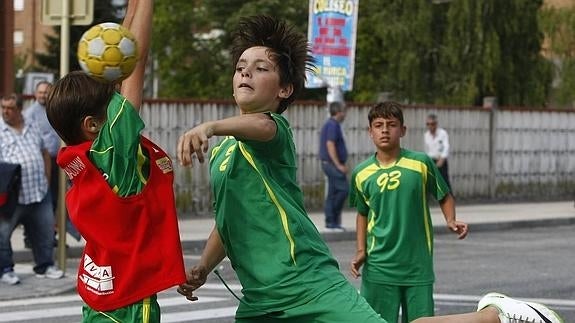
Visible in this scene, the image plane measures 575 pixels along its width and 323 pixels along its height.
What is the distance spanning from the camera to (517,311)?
607cm

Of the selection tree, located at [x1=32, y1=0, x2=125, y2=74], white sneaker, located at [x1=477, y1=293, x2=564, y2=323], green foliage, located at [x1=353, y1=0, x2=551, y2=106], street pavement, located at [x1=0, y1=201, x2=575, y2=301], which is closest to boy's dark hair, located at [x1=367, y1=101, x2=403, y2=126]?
white sneaker, located at [x1=477, y1=293, x2=564, y2=323]

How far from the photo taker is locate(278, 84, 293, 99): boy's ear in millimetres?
5312

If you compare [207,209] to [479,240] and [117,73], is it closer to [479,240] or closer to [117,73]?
[479,240]

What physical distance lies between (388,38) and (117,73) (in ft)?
130

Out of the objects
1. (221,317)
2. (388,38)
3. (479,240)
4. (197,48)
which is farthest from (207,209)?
(197,48)

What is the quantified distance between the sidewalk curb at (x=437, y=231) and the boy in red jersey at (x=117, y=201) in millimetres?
10578

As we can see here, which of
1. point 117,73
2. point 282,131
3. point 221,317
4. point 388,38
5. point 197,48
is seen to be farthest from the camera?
point 197,48

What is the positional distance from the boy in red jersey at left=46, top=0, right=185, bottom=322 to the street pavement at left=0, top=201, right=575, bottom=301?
284 inches

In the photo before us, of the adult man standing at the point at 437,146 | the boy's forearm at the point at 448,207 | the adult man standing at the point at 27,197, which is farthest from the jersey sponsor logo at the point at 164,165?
the adult man standing at the point at 437,146

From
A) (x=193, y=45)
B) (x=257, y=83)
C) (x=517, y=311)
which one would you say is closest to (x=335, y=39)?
(x=517, y=311)

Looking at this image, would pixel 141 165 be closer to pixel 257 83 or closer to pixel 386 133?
pixel 257 83

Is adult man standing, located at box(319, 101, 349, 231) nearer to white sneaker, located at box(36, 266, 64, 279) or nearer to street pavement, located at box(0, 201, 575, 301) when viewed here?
street pavement, located at box(0, 201, 575, 301)

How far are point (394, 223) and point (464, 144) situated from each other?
20.2 m

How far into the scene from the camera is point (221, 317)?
10.8 m
